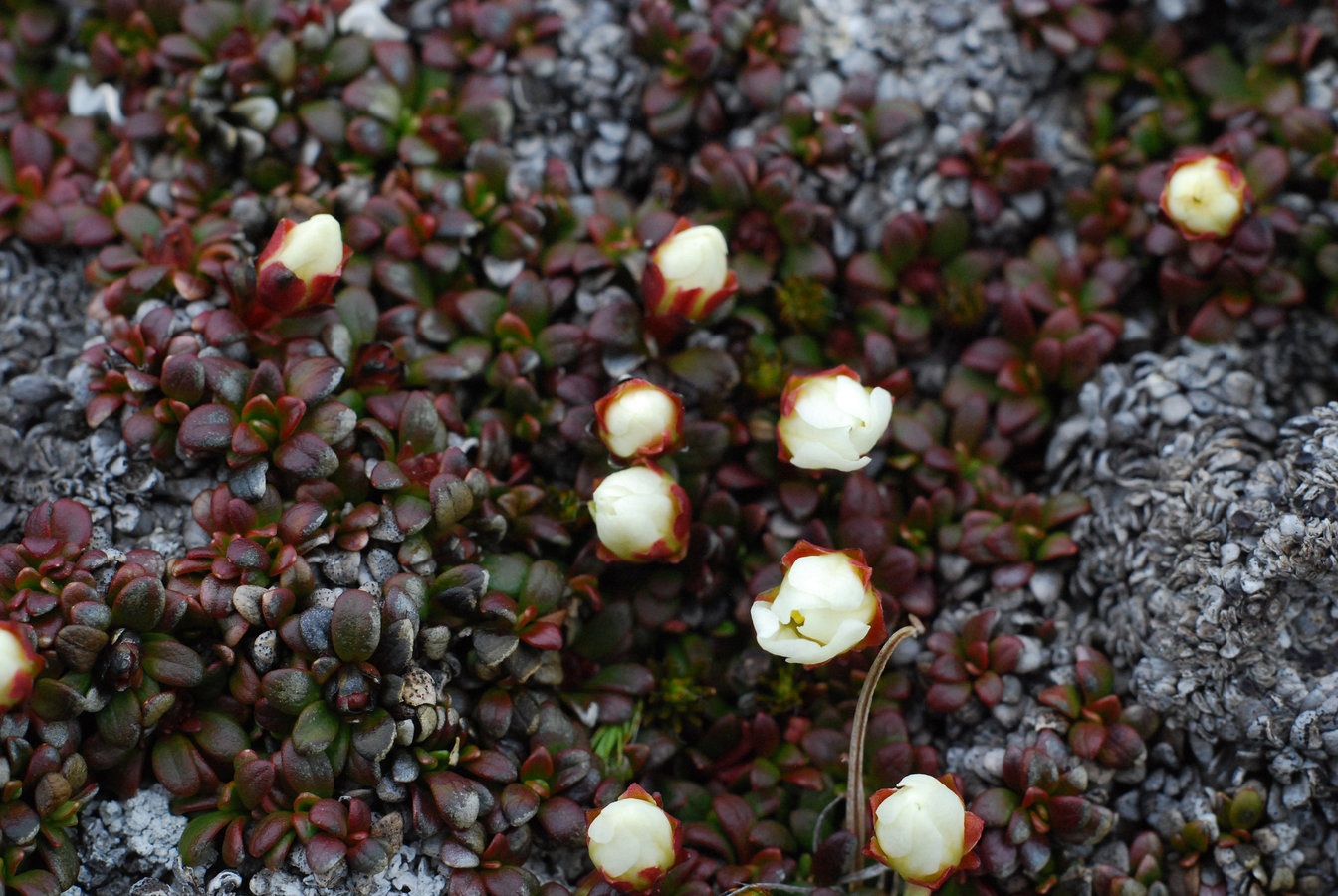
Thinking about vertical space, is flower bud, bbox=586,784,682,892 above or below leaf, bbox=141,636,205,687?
below

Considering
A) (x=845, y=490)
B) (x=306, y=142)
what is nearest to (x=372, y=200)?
(x=306, y=142)

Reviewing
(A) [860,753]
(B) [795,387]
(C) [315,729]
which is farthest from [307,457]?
(A) [860,753]

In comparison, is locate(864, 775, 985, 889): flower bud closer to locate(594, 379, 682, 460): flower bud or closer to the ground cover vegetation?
the ground cover vegetation

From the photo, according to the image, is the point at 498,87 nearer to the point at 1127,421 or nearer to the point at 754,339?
the point at 754,339

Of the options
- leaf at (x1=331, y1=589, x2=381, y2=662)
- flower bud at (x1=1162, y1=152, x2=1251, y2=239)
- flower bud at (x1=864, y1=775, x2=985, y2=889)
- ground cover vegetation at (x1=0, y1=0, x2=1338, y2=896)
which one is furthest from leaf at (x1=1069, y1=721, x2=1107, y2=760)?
leaf at (x1=331, y1=589, x2=381, y2=662)

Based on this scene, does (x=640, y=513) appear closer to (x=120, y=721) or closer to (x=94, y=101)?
(x=120, y=721)

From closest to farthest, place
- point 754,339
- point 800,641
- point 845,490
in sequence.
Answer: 1. point 800,641
2. point 845,490
3. point 754,339
